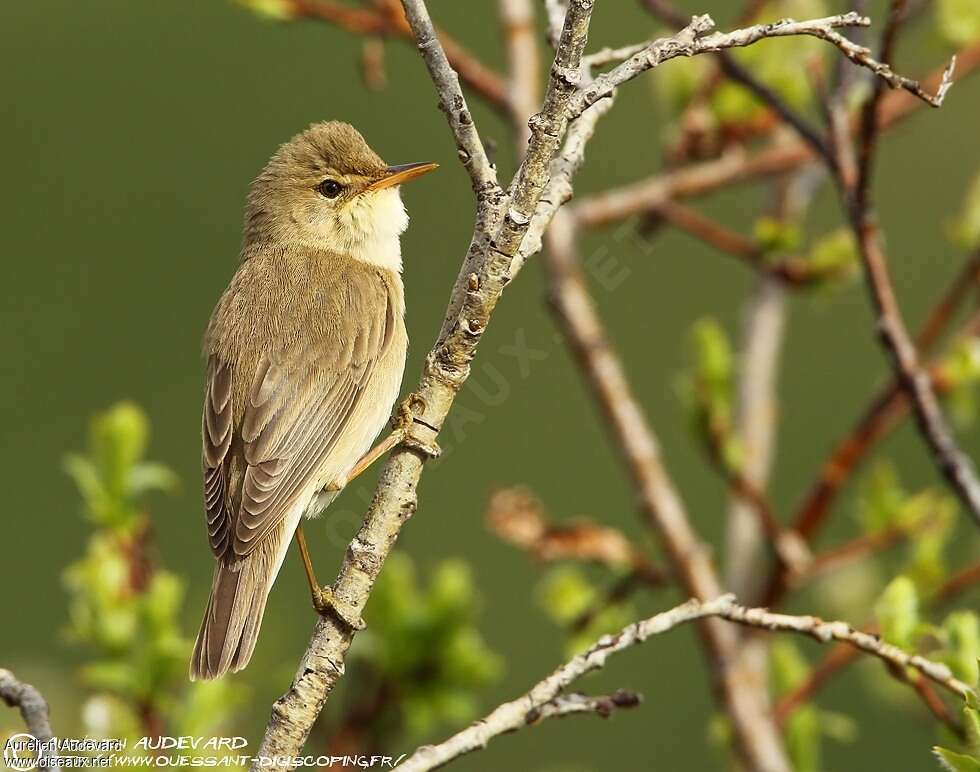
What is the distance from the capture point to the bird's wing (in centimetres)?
323

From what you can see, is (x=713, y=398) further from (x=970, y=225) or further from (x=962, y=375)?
(x=970, y=225)

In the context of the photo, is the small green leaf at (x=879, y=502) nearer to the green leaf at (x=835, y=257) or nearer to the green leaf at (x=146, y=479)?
the green leaf at (x=835, y=257)

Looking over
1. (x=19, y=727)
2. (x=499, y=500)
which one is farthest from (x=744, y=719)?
(x=19, y=727)

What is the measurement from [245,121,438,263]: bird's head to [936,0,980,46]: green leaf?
1.48 meters

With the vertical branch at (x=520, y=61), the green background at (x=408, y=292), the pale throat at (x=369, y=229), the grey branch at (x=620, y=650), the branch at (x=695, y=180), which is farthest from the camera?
the green background at (x=408, y=292)

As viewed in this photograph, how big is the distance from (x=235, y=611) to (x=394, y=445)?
32.7 inches

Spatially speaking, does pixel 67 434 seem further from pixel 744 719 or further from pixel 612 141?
pixel 744 719

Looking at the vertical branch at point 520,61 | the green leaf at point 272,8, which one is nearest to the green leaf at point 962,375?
the vertical branch at point 520,61

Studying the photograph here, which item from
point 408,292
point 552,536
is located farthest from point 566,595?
point 408,292

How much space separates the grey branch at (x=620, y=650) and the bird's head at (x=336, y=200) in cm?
216

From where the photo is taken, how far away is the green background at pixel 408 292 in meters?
7.70

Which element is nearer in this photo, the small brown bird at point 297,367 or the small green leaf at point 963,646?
the small green leaf at point 963,646

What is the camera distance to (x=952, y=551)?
7.01m

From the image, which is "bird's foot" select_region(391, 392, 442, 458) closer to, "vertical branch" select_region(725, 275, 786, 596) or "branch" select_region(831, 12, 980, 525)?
"branch" select_region(831, 12, 980, 525)
